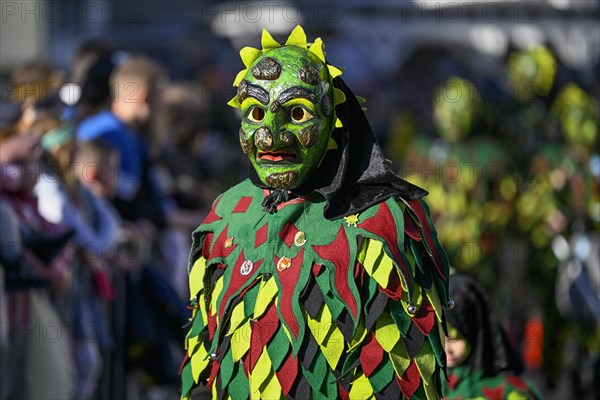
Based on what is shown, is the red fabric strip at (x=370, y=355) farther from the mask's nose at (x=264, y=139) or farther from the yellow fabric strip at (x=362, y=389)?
the mask's nose at (x=264, y=139)

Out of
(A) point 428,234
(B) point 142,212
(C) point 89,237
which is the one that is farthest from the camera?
(B) point 142,212

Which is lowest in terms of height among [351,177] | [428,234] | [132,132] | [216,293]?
[132,132]

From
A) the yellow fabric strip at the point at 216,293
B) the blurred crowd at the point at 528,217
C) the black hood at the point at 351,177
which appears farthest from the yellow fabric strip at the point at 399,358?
the blurred crowd at the point at 528,217

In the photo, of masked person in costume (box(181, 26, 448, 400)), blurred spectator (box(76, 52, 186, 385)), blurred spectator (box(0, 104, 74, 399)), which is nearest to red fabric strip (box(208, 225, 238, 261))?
masked person in costume (box(181, 26, 448, 400))

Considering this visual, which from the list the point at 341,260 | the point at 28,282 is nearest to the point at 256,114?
the point at 341,260

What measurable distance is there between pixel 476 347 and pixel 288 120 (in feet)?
5.57

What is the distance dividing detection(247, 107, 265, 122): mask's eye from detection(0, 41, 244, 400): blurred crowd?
3.22 meters

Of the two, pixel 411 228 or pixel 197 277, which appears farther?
pixel 197 277

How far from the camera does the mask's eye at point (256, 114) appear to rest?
5.26 metres

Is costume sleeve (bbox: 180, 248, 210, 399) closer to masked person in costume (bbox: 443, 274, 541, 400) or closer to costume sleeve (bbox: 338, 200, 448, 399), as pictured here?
costume sleeve (bbox: 338, 200, 448, 399)

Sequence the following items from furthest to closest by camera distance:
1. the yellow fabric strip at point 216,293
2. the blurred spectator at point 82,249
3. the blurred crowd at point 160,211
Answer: the blurred spectator at point 82,249, the blurred crowd at point 160,211, the yellow fabric strip at point 216,293

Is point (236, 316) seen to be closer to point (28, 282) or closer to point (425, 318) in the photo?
point (425, 318)

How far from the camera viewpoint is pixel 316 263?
5.16 meters

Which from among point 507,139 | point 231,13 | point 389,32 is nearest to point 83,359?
point 507,139
